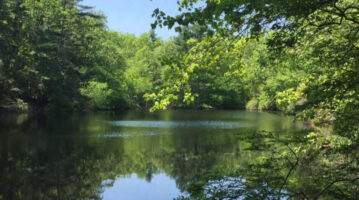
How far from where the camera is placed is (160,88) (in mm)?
4332

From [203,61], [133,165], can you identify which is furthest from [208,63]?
[133,165]

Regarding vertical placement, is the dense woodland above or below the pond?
above

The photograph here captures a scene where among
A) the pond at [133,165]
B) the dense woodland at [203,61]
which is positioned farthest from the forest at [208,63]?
the pond at [133,165]

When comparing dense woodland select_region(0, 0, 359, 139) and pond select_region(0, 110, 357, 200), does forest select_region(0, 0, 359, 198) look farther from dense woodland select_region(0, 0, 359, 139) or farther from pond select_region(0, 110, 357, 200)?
pond select_region(0, 110, 357, 200)

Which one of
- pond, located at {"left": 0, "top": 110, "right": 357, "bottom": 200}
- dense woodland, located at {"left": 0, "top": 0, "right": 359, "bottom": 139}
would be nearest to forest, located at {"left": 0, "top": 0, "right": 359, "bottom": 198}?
dense woodland, located at {"left": 0, "top": 0, "right": 359, "bottom": 139}

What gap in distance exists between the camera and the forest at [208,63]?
13.4 ft

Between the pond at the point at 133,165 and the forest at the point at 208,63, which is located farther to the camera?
the pond at the point at 133,165

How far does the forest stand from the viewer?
13.4 feet

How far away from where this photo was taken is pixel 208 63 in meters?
4.41

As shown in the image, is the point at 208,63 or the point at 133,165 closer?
the point at 208,63

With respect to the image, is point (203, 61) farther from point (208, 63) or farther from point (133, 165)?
point (133, 165)

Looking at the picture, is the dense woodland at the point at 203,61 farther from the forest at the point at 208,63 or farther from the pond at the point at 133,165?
the pond at the point at 133,165

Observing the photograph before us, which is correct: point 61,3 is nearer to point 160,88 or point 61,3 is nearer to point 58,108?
point 58,108

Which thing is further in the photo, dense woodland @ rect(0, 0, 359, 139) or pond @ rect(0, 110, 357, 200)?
pond @ rect(0, 110, 357, 200)
